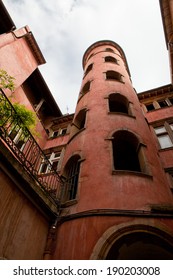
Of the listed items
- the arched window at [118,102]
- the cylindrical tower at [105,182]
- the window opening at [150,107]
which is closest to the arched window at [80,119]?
the cylindrical tower at [105,182]

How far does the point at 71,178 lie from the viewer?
880 centimetres

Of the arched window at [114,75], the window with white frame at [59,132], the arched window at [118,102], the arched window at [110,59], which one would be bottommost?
the arched window at [118,102]

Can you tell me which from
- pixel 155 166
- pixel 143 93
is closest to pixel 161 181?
pixel 155 166

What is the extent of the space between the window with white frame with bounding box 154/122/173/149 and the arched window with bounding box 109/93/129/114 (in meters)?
2.86

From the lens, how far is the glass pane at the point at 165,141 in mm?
12349

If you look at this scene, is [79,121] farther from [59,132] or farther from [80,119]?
[59,132]

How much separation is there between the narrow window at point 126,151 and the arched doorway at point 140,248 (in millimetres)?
3899

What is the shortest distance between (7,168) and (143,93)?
15.3m

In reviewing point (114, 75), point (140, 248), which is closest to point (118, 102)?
point (114, 75)

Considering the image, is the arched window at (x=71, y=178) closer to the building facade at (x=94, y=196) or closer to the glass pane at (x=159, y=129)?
the building facade at (x=94, y=196)

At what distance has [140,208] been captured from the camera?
619cm

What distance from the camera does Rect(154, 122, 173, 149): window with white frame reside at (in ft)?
40.9

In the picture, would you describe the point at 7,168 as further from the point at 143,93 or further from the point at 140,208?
the point at 143,93
